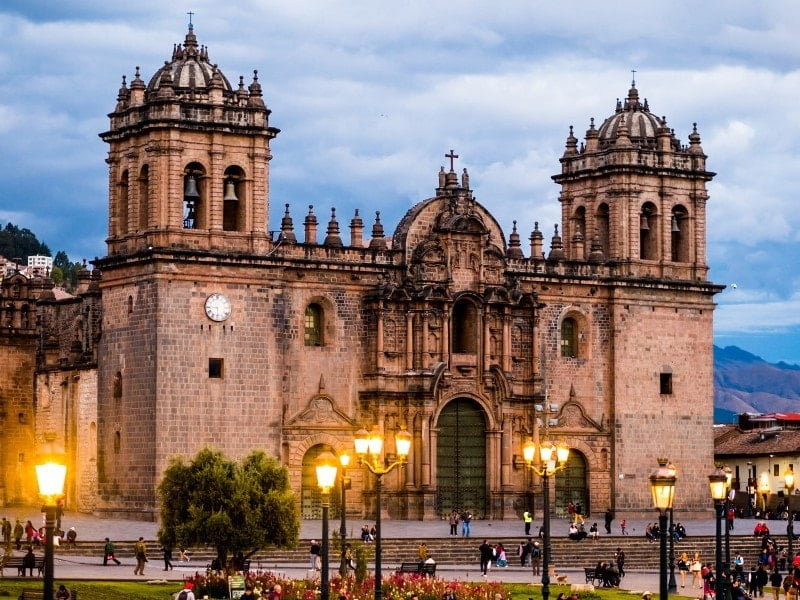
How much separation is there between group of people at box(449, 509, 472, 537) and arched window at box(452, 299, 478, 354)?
5916 millimetres

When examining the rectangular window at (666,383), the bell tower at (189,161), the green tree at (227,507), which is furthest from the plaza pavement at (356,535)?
the bell tower at (189,161)

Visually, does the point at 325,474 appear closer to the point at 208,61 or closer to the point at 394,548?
the point at 394,548

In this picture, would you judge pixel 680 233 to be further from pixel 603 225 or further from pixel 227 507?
pixel 227 507

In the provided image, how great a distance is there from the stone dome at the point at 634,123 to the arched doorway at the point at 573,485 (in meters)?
12.0

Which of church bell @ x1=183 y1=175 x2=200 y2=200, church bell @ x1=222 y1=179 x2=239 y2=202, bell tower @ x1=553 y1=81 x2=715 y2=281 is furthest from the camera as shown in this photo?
bell tower @ x1=553 y1=81 x2=715 y2=281

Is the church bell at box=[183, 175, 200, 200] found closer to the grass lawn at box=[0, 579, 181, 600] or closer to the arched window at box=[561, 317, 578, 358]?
the arched window at box=[561, 317, 578, 358]

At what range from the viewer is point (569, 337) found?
71875 mm

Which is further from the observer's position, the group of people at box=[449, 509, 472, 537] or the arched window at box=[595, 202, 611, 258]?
the arched window at box=[595, 202, 611, 258]

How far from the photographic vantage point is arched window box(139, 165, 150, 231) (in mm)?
64062

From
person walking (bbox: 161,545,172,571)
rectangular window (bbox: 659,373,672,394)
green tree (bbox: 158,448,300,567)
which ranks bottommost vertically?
person walking (bbox: 161,545,172,571)

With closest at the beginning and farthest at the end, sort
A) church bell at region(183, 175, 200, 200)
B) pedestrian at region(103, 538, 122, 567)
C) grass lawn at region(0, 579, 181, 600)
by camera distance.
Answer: grass lawn at region(0, 579, 181, 600), pedestrian at region(103, 538, 122, 567), church bell at region(183, 175, 200, 200)


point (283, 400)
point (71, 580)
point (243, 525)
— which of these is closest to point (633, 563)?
point (283, 400)

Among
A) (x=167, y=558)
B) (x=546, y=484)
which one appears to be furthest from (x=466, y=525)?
(x=546, y=484)

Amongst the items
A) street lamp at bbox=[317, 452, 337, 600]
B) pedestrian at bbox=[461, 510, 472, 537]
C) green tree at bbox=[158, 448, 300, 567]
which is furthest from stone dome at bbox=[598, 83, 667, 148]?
street lamp at bbox=[317, 452, 337, 600]
